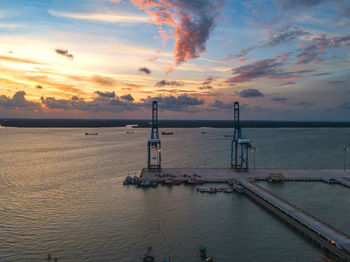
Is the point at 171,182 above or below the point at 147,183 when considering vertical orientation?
above

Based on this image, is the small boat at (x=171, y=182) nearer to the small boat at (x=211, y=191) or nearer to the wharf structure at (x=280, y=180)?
the wharf structure at (x=280, y=180)

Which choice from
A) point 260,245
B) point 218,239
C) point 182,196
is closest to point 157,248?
point 218,239

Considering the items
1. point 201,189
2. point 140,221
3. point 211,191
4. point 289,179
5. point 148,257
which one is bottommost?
point 140,221

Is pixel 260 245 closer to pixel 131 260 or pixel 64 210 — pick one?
pixel 131 260

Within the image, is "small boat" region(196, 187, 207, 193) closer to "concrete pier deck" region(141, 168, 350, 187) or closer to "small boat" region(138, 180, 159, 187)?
"concrete pier deck" region(141, 168, 350, 187)

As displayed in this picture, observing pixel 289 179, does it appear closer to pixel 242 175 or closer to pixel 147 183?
pixel 242 175

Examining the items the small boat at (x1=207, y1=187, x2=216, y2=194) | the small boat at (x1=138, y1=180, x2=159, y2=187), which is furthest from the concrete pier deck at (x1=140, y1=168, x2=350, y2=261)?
the small boat at (x1=207, y1=187, x2=216, y2=194)

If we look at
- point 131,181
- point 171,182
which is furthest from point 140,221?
point 131,181

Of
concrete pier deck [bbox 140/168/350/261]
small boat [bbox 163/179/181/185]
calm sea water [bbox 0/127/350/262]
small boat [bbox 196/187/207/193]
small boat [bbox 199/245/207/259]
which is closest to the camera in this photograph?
small boat [bbox 199/245/207/259]
